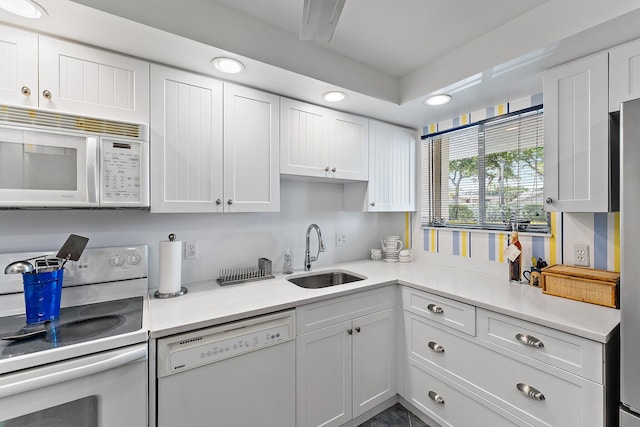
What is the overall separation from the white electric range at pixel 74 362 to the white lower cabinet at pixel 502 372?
5.21 ft

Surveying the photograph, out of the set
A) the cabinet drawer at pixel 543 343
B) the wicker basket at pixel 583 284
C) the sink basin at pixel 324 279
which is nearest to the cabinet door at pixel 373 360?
the sink basin at pixel 324 279

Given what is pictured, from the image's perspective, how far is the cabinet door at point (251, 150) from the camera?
5.62ft

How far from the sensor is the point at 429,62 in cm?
195

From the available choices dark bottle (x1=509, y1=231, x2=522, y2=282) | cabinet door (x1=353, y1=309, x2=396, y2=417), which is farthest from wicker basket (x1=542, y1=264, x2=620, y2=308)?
cabinet door (x1=353, y1=309, x2=396, y2=417)

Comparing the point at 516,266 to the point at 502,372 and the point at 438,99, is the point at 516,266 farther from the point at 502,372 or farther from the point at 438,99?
the point at 438,99

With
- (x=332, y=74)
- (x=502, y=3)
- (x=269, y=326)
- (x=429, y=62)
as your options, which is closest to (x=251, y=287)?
(x=269, y=326)

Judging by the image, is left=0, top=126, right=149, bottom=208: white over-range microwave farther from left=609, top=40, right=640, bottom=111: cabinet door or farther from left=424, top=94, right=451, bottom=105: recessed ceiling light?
left=609, top=40, right=640, bottom=111: cabinet door

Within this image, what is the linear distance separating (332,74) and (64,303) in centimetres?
196

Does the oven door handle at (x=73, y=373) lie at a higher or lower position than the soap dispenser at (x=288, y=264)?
lower

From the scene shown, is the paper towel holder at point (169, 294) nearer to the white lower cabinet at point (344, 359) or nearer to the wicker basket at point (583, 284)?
the white lower cabinet at point (344, 359)

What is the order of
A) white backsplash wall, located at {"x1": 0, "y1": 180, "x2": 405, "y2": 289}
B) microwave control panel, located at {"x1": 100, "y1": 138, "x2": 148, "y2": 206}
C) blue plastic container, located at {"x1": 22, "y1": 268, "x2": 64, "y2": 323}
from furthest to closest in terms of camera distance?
white backsplash wall, located at {"x1": 0, "y1": 180, "x2": 405, "y2": 289}
microwave control panel, located at {"x1": 100, "y1": 138, "x2": 148, "y2": 206}
blue plastic container, located at {"x1": 22, "y1": 268, "x2": 64, "y2": 323}

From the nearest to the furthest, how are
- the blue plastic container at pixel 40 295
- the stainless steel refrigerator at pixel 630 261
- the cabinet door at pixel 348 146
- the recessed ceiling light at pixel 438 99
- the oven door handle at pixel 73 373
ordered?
1. the oven door handle at pixel 73 373
2. the stainless steel refrigerator at pixel 630 261
3. the blue plastic container at pixel 40 295
4. the recessed ceiling light at pixel 438 99
5. the cabinet door at pixel 348 146

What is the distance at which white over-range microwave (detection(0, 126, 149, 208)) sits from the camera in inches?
46.0

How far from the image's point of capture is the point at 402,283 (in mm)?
1980
